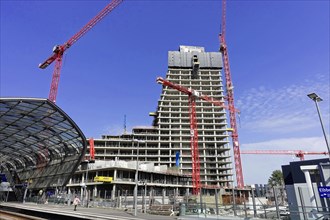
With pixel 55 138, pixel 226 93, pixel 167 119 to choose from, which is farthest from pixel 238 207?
pixel 226 93

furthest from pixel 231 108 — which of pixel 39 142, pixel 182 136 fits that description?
pixel 39 142

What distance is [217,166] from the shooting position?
103562 mm

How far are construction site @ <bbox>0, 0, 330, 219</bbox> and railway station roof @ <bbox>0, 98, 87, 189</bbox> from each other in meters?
0.21

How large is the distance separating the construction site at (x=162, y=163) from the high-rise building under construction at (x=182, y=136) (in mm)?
426

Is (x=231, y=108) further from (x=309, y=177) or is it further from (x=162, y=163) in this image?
(x=309, y=177)

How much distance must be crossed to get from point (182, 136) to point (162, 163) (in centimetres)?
1566

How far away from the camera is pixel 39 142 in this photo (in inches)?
2035

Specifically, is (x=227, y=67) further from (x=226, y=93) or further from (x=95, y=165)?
(x=95, y=165)

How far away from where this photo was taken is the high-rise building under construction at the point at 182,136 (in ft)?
331

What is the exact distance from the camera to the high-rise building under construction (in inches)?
3974

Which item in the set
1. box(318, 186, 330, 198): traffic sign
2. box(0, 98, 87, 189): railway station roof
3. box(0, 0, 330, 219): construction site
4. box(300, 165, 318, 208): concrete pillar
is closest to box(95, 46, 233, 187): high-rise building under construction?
box(0, 0, 330, 219): construction site

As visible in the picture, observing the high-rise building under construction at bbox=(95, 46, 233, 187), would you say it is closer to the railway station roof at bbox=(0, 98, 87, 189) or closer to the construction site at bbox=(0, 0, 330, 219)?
the construction site at bbox=(0, 0, 330, 219)

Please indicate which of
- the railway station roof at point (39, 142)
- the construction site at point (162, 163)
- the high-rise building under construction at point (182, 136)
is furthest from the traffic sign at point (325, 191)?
the high-rise building under construction at point (182, 136)

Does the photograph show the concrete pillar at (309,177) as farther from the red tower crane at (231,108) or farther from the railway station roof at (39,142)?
the red tower crane at (231,108)
